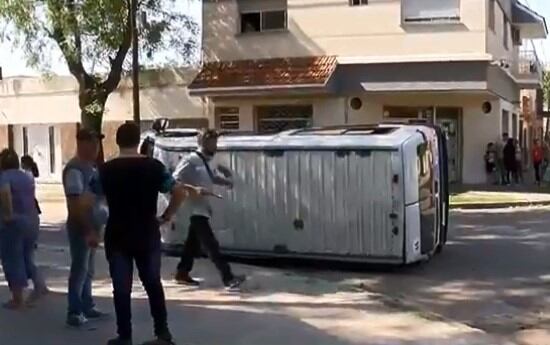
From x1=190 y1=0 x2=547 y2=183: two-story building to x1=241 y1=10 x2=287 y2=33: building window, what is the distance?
3cm

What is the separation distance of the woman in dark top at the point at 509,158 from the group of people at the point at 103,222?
1949 cm

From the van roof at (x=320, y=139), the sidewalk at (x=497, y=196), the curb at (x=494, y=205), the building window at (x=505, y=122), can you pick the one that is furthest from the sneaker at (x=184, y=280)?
the building window at (x=505, y=122)

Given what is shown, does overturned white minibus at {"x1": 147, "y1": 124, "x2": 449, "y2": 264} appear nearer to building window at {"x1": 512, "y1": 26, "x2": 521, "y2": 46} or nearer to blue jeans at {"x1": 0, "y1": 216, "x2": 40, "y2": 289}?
blue jeans at {"x1": 0, "y1": 216, "x2": 40, "y2": 289}

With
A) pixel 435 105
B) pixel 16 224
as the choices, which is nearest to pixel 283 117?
pixel 435 105

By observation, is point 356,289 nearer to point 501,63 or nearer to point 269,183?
point 269,183

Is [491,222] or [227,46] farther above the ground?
[227,46]

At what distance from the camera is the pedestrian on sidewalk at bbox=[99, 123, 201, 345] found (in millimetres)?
6227

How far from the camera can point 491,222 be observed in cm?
1833

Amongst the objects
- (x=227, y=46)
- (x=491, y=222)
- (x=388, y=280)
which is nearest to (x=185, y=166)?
(x=388, y=280)

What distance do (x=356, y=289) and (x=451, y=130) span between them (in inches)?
760

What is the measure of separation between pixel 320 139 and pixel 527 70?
27656mm

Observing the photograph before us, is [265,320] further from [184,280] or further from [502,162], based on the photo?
[502,162]

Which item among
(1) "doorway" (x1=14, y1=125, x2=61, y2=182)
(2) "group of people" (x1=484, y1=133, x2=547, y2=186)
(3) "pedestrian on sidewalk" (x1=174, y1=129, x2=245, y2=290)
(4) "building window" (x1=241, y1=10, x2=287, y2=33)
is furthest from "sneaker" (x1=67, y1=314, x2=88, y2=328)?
(1) "doorway" (x1=14, y1=125, x2=61, y2=182)

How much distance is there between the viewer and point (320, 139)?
11695mm
